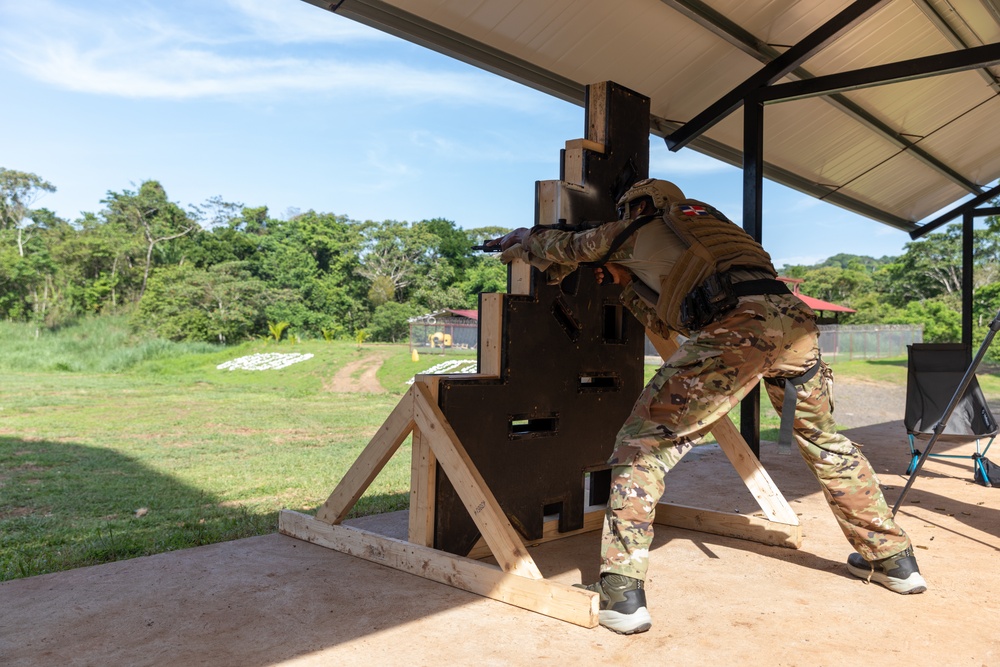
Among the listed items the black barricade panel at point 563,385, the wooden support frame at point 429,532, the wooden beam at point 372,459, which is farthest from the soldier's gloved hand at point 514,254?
the wooden beam at point 372,459

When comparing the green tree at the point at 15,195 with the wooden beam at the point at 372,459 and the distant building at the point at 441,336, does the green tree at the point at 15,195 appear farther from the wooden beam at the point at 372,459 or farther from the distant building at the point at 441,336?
the wooden beam at the point at 372,459

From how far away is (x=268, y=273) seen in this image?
49.3 metres

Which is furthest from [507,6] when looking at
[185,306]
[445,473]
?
[185,306]

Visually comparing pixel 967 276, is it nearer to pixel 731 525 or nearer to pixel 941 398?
pixel 941 398

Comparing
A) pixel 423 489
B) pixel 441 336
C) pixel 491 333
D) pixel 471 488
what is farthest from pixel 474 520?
pixel 441 336

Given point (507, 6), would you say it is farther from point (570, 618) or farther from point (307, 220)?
point (307, 220)

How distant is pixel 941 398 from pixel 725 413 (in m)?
4.68

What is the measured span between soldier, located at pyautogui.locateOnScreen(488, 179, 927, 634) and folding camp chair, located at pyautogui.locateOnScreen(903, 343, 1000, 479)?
373cm

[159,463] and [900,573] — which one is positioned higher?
[900,573]

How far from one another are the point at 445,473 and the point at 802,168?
6648mm

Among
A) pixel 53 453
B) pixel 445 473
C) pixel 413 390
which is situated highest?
pixel 413 390

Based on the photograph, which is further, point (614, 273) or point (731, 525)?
point (731, 525)

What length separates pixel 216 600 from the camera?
123 inches

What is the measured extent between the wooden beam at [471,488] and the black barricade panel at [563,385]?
12 centimetres
